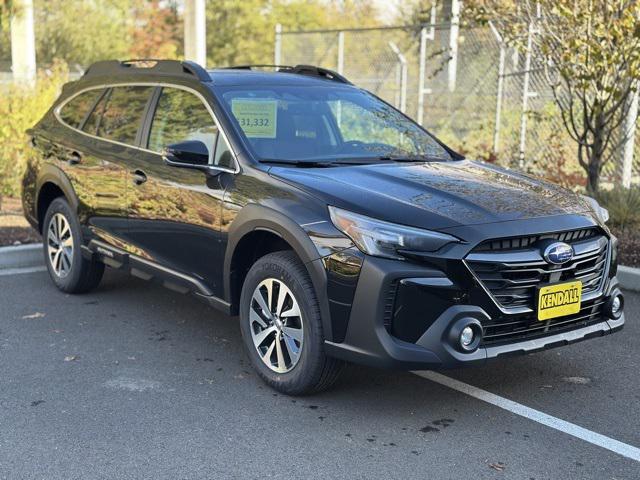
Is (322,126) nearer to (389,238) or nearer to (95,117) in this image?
(389,238)

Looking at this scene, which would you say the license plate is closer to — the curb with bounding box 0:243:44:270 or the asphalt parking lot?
the asphalt parking lot

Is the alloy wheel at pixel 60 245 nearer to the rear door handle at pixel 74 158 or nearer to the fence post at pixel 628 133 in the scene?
the rear door handle at pixel 74 158

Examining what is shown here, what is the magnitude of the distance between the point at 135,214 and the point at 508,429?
2848mm

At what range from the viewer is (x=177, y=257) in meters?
5.12

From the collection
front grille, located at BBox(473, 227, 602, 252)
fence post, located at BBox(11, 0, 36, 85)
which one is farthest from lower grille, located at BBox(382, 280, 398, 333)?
fence post, located at BBox(11, 0, 36, 85)

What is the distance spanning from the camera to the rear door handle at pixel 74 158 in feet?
20.1

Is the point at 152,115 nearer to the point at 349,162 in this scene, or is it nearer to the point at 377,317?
the point at 349,162

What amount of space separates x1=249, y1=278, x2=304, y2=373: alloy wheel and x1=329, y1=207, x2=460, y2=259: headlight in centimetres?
56

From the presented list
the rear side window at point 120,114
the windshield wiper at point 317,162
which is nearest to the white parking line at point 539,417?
the windshield wiper at point 317,162

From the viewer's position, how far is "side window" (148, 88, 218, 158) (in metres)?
5.06

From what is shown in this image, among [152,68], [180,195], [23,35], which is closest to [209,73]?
[152,68]

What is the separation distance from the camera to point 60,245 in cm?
651

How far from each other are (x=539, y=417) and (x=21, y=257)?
5159 mm

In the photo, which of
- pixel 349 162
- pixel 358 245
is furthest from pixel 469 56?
pixel 358 245
